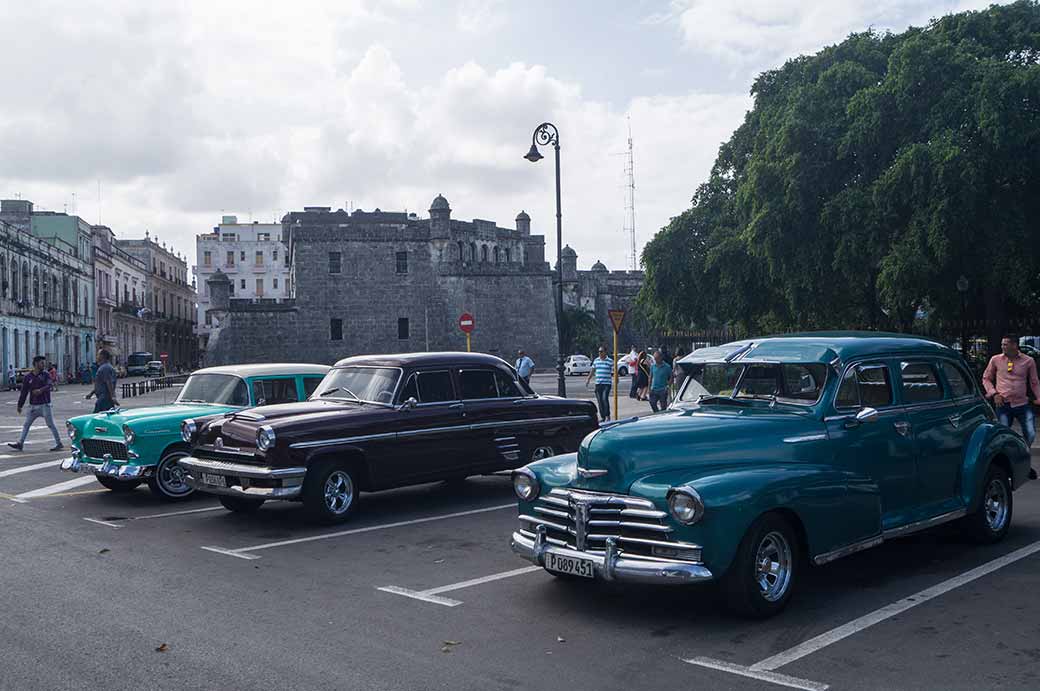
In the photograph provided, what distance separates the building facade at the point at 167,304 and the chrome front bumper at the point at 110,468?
72.9m

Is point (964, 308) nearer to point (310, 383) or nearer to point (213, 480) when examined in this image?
point (310, 383)

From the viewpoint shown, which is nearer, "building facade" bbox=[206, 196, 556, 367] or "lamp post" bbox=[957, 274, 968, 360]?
"lamp post" bbox=[957, 274, 968, 360]

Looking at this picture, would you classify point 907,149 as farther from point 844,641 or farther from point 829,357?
Answer: point 844,641

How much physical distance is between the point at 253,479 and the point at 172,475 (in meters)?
2.56

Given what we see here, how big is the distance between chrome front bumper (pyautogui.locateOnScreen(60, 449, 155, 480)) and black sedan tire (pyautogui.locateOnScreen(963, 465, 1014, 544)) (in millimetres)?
8824

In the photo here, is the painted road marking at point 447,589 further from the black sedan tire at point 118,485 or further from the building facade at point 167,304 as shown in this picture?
→ the building facade at point 167,304

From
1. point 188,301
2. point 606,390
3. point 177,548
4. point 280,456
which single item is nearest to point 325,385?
point 280,456

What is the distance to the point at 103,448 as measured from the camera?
11531mm

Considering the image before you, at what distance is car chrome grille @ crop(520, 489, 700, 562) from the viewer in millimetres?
5953

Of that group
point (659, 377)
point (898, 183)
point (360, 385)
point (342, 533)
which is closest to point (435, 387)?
point (360, 385)

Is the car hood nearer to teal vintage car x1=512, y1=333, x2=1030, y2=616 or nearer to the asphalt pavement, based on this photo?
teal vintage car x1=512, y1=333, x2=1030, y2=616

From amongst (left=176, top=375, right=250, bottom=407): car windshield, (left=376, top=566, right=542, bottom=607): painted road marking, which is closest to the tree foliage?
(left=176, top=375, right=250, bottom=407): car windshield

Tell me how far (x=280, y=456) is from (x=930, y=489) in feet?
19.4

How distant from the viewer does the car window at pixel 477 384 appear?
11180 mm
